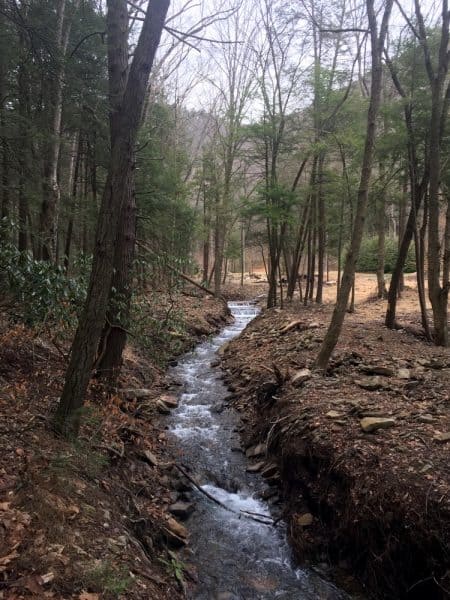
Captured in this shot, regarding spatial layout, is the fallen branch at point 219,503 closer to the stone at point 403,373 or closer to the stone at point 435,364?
the stone at point 403,373

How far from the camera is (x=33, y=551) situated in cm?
268

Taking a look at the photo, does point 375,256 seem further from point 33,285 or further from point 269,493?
point 33,285

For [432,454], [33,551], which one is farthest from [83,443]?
[432,454]

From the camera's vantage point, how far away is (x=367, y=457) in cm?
427

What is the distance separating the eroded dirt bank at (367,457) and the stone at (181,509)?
1207mm

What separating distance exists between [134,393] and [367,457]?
4.28 meters

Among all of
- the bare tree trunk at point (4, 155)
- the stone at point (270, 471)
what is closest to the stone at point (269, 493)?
the stone at point (270, 471)

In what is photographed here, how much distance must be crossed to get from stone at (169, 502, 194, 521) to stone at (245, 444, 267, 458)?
146 centimetres

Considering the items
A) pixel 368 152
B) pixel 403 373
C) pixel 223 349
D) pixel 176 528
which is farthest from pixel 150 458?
pixel 223 349

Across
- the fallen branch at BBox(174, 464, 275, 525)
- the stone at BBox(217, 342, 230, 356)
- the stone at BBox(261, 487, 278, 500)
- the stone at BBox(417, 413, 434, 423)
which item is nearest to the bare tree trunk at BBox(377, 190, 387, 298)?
the stone at BBox(217, 342, 230, 356)

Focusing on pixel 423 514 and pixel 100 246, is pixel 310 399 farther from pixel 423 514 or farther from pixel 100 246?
pixel 100 246

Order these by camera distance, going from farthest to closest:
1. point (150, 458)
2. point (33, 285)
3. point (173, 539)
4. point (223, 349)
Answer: point (223, 349) → point (150, 458) → point (33, 285) → point (173, 539)

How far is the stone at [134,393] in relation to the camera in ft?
22.6

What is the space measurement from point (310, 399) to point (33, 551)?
13.8 feet
